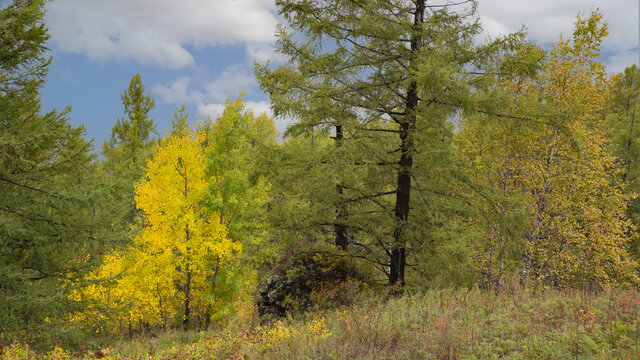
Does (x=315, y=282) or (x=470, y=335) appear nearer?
(x=470, y=335)

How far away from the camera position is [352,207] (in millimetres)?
11453

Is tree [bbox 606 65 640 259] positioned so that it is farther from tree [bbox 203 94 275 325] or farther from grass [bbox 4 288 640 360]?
tree [bbox 203 94 275 325]

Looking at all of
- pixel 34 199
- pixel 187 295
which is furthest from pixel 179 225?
pixel 34 199

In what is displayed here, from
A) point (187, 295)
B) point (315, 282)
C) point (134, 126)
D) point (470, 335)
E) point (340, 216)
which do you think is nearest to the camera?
point (470, 335)

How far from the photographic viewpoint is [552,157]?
12.8 m

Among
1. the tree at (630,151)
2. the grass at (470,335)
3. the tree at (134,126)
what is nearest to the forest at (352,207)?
the grass at (470,335)

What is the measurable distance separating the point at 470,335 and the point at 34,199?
33.7 ft

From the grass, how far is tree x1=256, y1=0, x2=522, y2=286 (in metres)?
3.27

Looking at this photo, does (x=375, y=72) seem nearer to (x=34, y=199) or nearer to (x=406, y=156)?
(x=406, y=156)

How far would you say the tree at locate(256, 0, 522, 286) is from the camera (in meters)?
8.55

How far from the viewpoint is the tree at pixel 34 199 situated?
27.4ft

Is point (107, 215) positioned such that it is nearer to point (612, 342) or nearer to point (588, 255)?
point (612, 342)

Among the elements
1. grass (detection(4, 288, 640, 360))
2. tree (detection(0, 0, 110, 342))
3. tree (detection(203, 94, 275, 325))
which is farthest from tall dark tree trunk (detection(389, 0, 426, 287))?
tree (detection(0, 0, 110, 342))

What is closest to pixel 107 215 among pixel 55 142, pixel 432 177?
pixel 55 142
